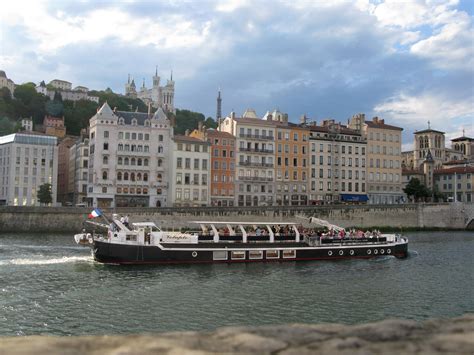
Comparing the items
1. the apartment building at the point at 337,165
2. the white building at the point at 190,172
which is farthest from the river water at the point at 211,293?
the apartment building at the point at 337,165

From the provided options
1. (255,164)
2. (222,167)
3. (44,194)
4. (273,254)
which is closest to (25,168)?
(44,194)

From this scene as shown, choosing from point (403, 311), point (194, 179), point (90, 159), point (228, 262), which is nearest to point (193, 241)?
point (228, 262)

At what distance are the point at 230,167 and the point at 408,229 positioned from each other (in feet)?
122

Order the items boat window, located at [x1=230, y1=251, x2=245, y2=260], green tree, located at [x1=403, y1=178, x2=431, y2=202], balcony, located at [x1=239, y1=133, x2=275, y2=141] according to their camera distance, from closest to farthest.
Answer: boat window, located at [x1=230, y1=251, x2=245, y2=260] < balcony, located at [x1=239, y1=133, x2=275, y2=141] < green tree, located at [x1=403, y1=178, x2=431, y2=202]

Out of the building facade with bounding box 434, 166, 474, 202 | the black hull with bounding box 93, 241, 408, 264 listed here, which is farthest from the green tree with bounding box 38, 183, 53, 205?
the building facade with bounding box 434, 166, 474, 202

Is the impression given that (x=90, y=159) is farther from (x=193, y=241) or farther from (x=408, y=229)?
(x=408, y=229)

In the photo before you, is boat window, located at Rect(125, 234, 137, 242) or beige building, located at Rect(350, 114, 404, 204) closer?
boat window, located at Rect(125, 234, 137, 242)

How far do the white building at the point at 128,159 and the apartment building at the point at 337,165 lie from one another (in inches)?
1278

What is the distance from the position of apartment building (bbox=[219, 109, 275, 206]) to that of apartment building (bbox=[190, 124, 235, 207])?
1.28 meters

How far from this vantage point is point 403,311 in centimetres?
2572

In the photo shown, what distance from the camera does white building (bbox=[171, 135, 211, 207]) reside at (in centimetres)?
9244

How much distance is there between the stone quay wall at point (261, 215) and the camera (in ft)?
254

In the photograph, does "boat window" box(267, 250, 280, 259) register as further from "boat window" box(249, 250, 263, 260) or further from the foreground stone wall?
the foreground stone wall

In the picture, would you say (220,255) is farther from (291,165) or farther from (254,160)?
(291,165)
